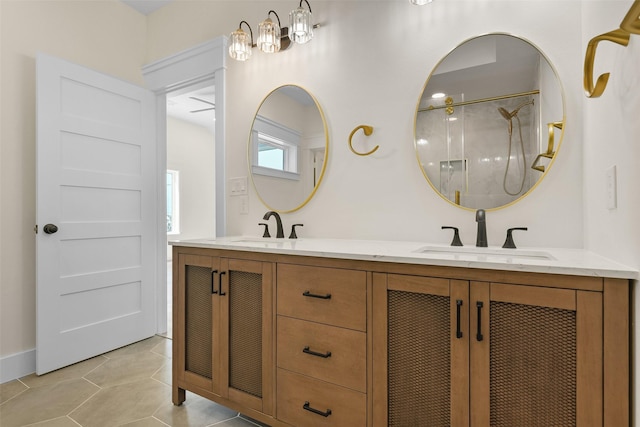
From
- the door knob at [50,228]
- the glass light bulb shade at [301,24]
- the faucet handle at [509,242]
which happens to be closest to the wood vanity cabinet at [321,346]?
the faucet handle at [509,242]

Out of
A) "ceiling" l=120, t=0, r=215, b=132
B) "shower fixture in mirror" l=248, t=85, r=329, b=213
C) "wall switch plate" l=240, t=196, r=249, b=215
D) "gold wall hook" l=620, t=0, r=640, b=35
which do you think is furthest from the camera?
"ceiling" l=120, t=0, r=215, b=132

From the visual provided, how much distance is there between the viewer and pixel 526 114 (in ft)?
5.12

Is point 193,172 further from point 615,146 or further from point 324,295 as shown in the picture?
point 615,146

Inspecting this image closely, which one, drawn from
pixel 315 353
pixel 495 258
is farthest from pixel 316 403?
pixel 495 258

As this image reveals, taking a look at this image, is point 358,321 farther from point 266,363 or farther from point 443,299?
point 266,363

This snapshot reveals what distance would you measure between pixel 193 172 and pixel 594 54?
6143 millimetres

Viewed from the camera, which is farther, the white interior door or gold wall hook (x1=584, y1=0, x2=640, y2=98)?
the white interior door

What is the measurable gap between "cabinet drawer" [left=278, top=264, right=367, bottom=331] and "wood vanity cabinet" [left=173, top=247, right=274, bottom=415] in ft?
0.31

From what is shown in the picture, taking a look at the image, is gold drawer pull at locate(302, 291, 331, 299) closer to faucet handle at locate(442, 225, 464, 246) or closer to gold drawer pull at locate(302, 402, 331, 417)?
gold drawer pull at locate(302, 402, 331, 417)

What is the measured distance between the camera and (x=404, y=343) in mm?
1216

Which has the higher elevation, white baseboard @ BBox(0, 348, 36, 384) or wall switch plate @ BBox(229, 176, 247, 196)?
wall switch plate @ BBox(229, 176, 247, 196)

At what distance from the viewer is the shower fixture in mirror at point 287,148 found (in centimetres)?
214

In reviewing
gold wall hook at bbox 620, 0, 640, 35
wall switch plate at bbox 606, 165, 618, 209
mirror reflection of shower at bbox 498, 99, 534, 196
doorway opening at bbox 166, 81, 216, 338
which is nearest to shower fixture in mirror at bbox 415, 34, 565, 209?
mirror reflection of shower at bbox 498, 99, 534, 196

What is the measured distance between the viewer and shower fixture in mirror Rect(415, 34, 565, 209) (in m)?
1.54
